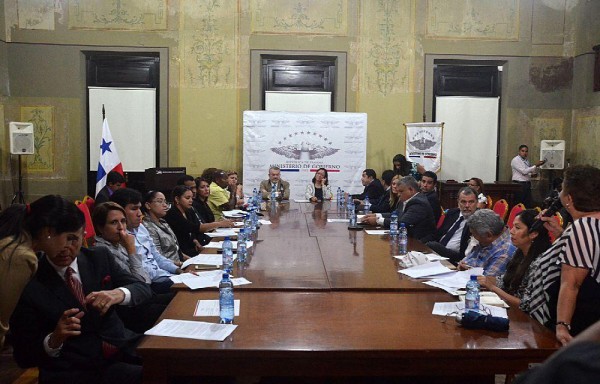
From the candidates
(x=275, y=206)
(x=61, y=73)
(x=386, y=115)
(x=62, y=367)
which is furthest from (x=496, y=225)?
(x=61, y=73)

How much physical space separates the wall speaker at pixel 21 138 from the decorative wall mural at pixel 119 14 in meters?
1.97

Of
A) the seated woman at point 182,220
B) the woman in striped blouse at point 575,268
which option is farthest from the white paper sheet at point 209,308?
the seated woman at point 182,220

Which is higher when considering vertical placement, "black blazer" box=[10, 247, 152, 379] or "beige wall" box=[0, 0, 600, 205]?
"beige wall" box=[0, 0, 600, 205]

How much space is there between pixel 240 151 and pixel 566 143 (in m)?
5.94

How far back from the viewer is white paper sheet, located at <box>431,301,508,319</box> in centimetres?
275

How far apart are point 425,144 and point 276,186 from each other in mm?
2815

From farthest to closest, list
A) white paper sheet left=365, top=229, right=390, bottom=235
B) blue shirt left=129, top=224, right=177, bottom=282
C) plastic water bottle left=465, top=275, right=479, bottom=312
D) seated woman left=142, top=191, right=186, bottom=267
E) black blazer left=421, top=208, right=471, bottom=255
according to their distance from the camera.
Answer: black blazer left=421, top=208, right=471, bottom=255, white paper sheet left=365, top=229, right=390, bottom=235, seated woman left=142, top=191, right=186, bottom=267, blue shirt left=129, top=224, right=177, bottom=282, plastic water bottle left=465, top=275, right=479, bottom=312

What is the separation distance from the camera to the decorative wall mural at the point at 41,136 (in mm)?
10297

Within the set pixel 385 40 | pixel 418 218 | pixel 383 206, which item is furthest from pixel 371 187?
pixel 418 218

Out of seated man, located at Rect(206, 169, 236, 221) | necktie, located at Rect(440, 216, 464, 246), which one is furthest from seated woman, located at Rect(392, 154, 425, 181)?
necktie, located at Rect(440, 216, 464, 246)

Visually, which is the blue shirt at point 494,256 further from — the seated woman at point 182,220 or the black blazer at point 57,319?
the seated woman at point 182,220

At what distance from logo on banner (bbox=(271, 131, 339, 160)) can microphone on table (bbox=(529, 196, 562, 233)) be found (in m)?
6.98

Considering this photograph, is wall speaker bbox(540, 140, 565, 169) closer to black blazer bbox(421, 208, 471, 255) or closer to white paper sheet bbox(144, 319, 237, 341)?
black blazer bbox(421, 208, 471, 255)

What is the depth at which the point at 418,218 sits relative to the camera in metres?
5.71
